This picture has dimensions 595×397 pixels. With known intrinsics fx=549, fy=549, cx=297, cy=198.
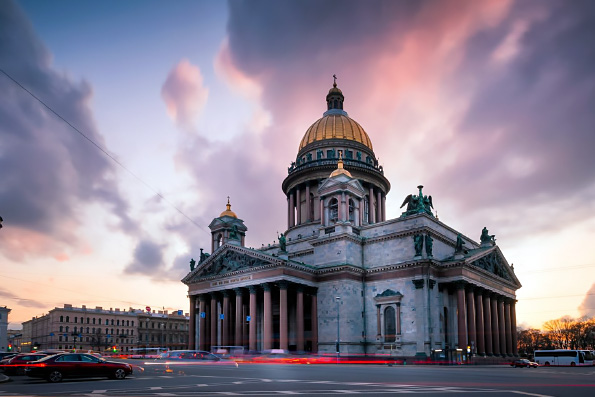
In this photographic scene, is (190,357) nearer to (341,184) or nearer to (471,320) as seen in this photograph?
(341,184)

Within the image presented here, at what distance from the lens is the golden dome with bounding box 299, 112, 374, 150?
92.1m

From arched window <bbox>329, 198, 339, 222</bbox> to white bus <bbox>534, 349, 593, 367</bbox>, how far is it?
30.5 meters

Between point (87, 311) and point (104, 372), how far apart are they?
12474cm

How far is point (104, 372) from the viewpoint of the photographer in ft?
91.5

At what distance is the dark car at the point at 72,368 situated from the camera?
26641 mm

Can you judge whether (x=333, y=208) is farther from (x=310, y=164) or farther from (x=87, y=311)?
(x=87, y=311)

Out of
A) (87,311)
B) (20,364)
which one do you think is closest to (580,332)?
(87,311)

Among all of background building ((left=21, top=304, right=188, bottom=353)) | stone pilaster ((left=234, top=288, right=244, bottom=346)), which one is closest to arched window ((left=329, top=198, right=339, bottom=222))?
stone pilaster ((left=234, top=288, right=244, bottom=346))

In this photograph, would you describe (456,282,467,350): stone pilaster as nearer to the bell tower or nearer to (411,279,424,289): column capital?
(411,279,424,289): column capital

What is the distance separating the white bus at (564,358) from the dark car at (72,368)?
181 feet

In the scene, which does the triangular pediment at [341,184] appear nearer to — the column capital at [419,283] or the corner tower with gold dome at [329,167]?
the corner tower with gold dome at [329,167]

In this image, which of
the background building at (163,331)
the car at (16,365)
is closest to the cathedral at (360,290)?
the car at (16,365)

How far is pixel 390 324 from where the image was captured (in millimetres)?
64188

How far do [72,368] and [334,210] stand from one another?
1875 inches
